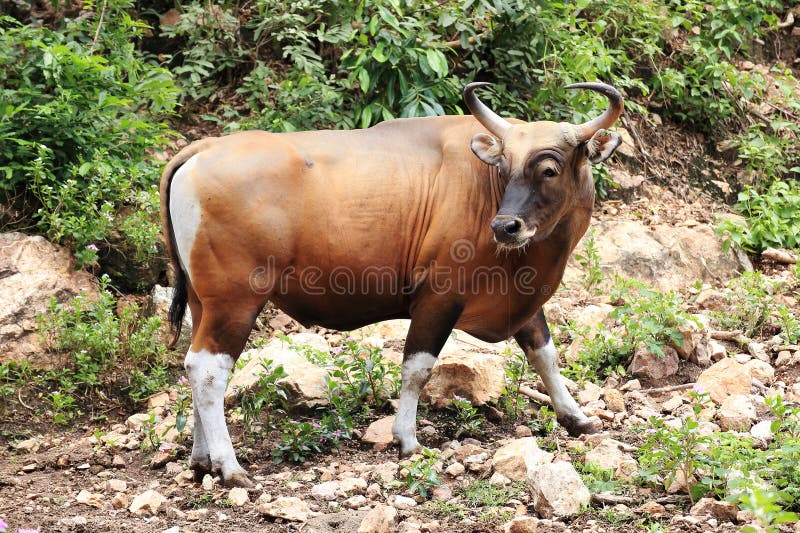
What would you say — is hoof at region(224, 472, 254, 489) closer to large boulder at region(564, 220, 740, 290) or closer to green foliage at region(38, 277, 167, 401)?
green foliage at region(38, 277, 167, 401)

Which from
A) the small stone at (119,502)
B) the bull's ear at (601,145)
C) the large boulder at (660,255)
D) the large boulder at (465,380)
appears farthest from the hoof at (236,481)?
the large boulder at (660,255)

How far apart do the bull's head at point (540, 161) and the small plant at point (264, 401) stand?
1.65 meters

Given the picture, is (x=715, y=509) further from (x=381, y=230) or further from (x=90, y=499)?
(x=90, y=499)

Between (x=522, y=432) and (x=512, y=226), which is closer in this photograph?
(x=512, y=226)

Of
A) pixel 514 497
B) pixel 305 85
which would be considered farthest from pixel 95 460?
pixel 305 85

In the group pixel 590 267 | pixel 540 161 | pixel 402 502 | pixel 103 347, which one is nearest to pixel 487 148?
pixel 540 161

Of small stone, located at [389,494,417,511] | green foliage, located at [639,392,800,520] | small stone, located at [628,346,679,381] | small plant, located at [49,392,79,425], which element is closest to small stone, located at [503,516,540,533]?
small stone, located at [389,494,417,511]

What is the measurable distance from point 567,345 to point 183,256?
340cm

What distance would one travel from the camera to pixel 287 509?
4.57 m

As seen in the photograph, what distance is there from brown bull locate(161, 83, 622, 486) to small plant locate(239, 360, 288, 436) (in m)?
0.34

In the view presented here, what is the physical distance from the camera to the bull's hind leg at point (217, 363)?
16.7 feet

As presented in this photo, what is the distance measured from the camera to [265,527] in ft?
14.8

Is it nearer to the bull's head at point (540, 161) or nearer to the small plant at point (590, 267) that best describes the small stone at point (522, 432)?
the bull's head at point (540, 161)

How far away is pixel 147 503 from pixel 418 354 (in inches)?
68.5
